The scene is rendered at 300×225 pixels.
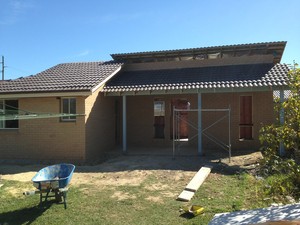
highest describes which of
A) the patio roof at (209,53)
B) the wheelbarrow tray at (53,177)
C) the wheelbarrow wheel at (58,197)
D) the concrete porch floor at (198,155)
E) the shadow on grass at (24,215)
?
the patio roof at (209,53)

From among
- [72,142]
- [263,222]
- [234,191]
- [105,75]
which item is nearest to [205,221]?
[234,191]

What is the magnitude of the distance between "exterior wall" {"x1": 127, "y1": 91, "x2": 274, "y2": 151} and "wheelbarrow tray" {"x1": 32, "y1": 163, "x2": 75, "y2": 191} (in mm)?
8176

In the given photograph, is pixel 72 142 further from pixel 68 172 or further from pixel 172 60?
pixel 172 60

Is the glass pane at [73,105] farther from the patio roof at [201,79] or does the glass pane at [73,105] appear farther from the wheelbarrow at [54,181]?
the wheelbarrow at [54,181]

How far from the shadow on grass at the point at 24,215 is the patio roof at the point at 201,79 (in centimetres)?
740

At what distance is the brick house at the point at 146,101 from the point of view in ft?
46.8

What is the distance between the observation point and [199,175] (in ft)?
35.0

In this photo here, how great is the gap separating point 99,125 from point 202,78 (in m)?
5.00

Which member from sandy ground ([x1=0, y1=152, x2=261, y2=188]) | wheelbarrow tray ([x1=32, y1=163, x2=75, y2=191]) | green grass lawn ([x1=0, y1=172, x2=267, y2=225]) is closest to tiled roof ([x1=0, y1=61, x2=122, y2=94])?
sandy ground ([x1=0, y1=152, x2=261, y2=188])

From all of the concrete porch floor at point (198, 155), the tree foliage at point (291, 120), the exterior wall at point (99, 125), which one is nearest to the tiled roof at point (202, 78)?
the exterior wall at point (99, 125)

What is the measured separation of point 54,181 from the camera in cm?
806

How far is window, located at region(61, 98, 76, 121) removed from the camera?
14469 millimetres

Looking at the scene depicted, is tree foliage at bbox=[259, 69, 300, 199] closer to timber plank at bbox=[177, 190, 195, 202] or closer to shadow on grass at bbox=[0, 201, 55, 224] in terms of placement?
timber plank at bbox=[177, 190, 195, 202]

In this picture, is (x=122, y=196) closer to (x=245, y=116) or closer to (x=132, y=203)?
(x=132, y=203)
